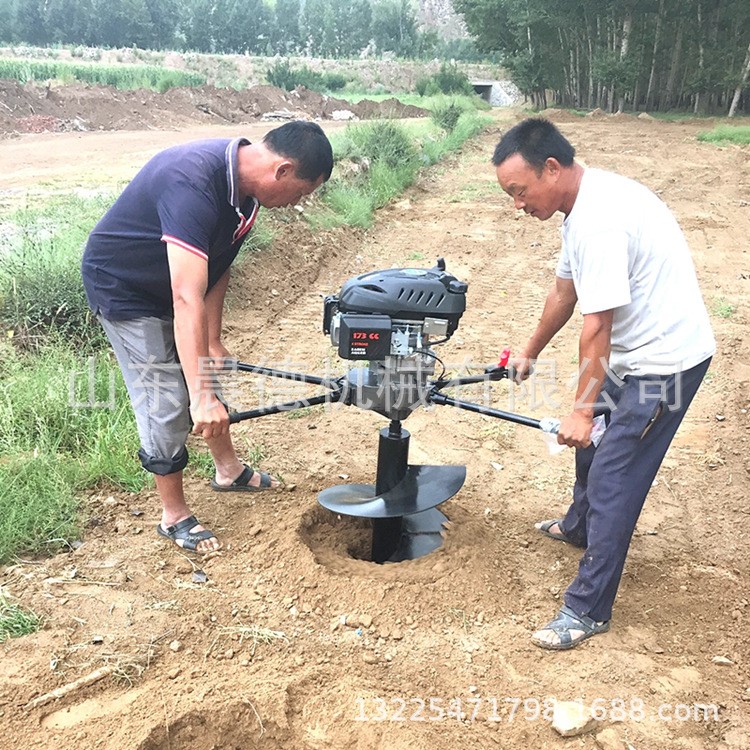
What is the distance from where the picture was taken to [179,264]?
243cm

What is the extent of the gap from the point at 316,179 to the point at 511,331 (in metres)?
3.56

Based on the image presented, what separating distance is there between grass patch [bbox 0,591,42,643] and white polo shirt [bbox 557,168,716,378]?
2.23m

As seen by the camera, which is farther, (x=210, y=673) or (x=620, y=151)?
(x=620, y=151)

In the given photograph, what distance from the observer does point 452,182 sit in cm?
1212

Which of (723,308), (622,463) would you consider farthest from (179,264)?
(723,308)

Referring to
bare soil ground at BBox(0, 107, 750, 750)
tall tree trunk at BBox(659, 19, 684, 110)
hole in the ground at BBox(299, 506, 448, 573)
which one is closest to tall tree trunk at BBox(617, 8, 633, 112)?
tall tree trunk at BBox(659, 19, 684, 110)

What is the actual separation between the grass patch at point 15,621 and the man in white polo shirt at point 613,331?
1833mm

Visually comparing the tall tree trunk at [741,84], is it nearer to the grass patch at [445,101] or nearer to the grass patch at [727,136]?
the grass patch at [727,136]

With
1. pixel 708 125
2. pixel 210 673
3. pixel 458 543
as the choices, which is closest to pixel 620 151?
pixel 708 125

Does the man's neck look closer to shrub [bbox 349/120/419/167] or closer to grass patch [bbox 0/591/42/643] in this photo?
grass patch [bbox 0/591/42/643]

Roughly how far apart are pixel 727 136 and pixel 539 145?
16498 mm

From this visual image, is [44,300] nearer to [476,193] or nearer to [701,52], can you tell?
[476,193]

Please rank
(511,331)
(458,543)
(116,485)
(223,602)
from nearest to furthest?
(223,602), (458,543), (116,485), (511,331)

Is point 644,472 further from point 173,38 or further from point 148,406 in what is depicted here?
point 173,38
